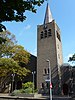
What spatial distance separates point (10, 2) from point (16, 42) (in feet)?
112

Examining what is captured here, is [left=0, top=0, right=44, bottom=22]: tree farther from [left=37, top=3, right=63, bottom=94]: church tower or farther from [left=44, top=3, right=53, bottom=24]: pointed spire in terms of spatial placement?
[left=44, top=3, right=53, bottom=24]: pointed spire

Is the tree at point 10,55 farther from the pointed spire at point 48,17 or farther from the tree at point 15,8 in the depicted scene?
the tree at point 15,8

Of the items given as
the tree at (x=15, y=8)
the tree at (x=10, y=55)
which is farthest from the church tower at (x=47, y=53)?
the tree at (x=15, y=8)

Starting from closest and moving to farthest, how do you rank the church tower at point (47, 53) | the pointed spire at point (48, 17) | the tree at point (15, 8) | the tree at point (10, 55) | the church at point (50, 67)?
1. the tree at point (15, 8)
2. the tree at point (10, 55)
3. the church at point (50, 67)
4. the church tower at point (47, 53)
5. the pointed spire at point (48, 17)

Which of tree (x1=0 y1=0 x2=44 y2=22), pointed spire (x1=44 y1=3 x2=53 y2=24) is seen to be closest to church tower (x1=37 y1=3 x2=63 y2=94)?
pointed spire (x1=44 y1=3 x2=53 y2=24)

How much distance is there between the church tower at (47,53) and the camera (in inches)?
A: 1687

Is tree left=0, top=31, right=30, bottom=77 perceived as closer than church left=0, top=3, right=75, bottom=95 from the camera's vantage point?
Yes

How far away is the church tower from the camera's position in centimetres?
4284

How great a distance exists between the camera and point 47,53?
1767 inches

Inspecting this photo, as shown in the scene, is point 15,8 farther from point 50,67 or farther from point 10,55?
point 50,67

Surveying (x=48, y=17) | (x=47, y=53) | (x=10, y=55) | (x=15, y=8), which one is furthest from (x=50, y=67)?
(x=15, y=8)

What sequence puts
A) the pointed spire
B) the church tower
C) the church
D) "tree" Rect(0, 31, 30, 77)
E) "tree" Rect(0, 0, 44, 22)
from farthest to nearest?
the pointed spire → the church tower → the church → "tree" Rect(0, 31, 30, 77) → "tree" Rect(0, 0, 44, 22)

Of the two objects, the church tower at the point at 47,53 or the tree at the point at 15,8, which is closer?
the tree at the point at 15,8

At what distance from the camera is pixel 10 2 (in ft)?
20.2
